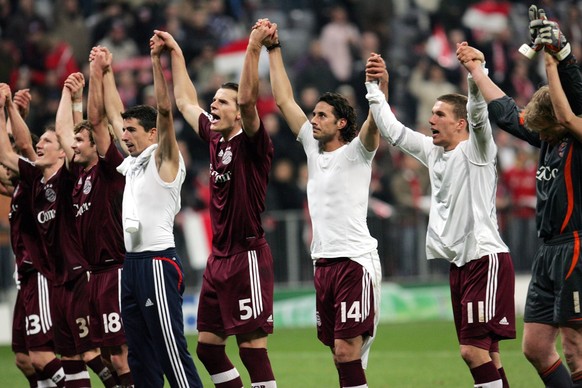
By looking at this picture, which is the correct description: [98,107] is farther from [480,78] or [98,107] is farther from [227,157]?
[480,78]

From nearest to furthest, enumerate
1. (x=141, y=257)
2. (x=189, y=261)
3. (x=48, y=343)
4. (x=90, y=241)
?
(x=141, y=257), (x=90, y=241), (x=48, y=343), (x=189, y=261)

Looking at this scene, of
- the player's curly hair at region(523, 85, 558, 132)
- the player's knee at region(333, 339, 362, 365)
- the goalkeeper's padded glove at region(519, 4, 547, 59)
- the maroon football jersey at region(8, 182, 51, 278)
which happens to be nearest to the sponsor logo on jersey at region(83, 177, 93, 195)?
the maroon football jersey at region(8, 182, 51, 278)

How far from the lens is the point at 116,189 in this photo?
9.63 m

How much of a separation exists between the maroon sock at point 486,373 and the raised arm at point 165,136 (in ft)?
9.54

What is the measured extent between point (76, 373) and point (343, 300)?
283 centimetres

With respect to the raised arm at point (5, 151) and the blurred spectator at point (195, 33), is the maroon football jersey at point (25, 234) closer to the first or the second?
the raised arm at point (5, 151)

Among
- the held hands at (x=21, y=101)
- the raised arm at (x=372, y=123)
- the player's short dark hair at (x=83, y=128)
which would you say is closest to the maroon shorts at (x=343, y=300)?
the raised arm at (x=372, y=123)

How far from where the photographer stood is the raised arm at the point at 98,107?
9288 millimetres

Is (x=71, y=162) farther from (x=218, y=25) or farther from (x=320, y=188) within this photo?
(x=218, y=25)

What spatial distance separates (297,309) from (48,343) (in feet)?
25.1

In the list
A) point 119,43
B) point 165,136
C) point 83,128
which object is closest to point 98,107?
point 83,128

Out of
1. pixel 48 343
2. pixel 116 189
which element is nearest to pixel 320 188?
pixel 116 189

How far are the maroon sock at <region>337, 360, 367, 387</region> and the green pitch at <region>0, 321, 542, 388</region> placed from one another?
2.97 m

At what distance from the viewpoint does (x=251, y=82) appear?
8445 mm
